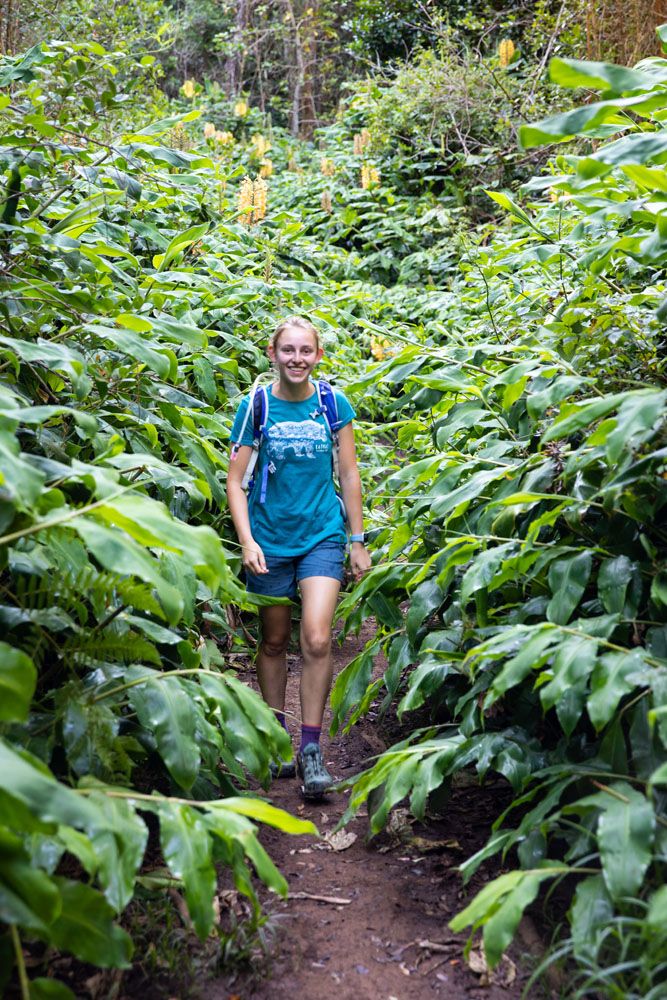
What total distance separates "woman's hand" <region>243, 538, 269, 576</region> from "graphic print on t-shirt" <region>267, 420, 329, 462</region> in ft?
1.33

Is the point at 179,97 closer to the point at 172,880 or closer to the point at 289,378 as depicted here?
the point at 289,378

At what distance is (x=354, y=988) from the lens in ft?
8.59

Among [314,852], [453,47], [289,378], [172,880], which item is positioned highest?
[453,47]

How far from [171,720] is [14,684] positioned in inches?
31.8

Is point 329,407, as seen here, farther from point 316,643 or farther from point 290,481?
point 316,643

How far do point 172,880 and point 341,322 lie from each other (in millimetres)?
6380

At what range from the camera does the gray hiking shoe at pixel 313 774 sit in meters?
3.82

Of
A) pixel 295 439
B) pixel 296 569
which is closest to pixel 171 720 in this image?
pixel 296 569

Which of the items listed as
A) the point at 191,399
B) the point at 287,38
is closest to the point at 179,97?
the point at 287,38

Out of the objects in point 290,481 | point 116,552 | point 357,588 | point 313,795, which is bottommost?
point 313,795

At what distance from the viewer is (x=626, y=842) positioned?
212cm

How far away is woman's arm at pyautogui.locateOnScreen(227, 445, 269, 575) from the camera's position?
13.0 ft

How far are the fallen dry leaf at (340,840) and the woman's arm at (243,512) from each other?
3.50 ft

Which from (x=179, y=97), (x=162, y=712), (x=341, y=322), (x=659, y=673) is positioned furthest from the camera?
(x=179, y=97)
